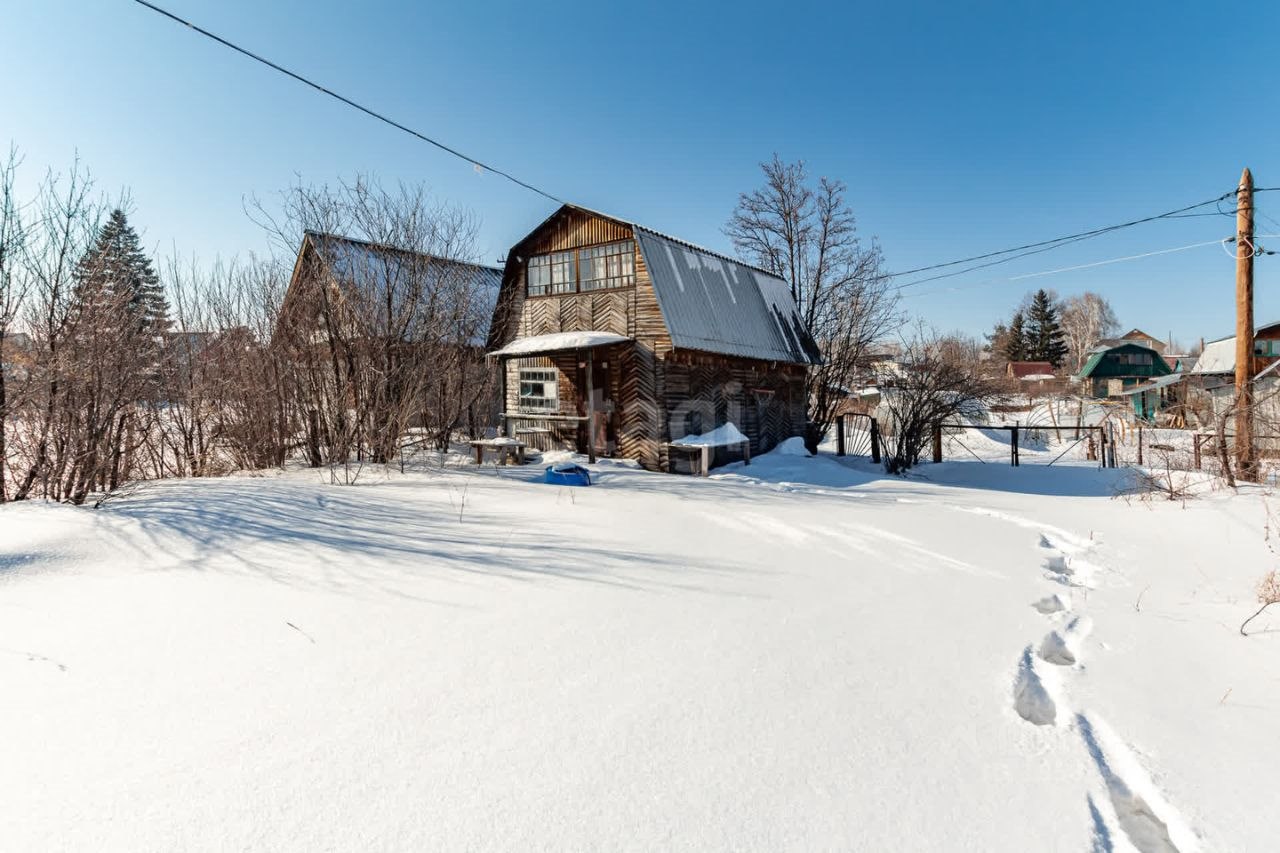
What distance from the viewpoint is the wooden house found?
13234mm

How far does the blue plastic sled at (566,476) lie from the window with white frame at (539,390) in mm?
5403

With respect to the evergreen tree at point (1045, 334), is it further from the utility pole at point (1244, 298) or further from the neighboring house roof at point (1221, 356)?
the utility pole at point (1244, 298)

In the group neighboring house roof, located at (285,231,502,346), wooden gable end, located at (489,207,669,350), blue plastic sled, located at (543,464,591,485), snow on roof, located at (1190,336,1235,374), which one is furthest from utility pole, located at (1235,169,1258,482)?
snow on roof, located at (1190,336,1235,374)

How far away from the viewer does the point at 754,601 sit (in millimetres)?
3689

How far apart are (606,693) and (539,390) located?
13.2 meters

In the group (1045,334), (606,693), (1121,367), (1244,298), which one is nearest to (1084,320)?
(1045,334)

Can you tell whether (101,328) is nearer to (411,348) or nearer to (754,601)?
(411,348)

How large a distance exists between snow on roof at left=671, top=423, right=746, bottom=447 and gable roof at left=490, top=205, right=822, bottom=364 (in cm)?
192

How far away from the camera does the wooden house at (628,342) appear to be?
13.2 metres

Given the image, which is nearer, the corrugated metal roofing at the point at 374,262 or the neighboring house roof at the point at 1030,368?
the corrugated metal roofing at the point at 374,262

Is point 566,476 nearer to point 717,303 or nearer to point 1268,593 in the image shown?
point 717,303

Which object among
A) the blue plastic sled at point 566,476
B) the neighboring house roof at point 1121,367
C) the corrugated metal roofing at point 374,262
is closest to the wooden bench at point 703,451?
the blue plastic sled at point 566,476

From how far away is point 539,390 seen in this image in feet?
50.0

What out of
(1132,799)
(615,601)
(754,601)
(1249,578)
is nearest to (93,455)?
(615,601)
